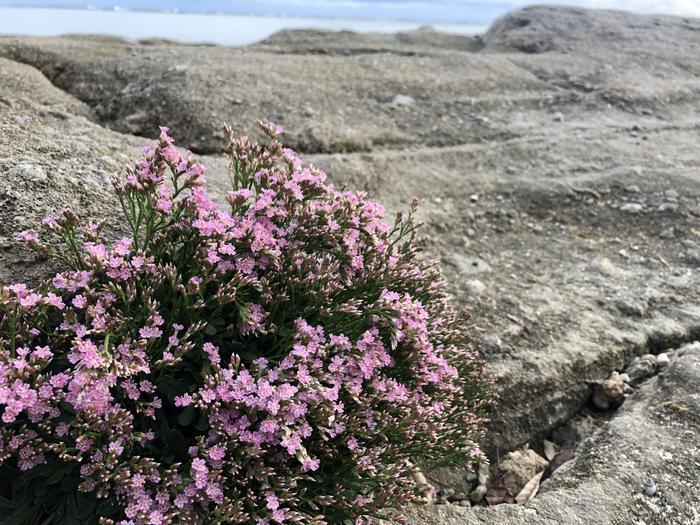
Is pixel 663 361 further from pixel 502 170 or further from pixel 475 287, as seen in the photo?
pixel 502 170

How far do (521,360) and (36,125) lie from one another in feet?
11.6

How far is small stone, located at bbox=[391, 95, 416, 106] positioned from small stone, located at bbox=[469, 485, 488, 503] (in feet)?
16.4

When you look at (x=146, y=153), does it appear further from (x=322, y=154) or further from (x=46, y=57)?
(x=46, y=57)

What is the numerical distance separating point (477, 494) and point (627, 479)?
0.81 m

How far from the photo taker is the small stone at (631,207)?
5754 mm

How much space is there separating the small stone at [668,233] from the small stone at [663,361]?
176cm

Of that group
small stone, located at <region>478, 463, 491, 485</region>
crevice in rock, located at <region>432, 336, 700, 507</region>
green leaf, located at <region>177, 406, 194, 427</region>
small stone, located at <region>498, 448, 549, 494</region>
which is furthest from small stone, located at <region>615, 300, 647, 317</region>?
green leaf, located at <region>177, 406, 194, 427</region>

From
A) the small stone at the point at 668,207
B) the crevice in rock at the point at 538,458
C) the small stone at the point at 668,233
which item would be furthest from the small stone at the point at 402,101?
the crevice in rock at the point at 538,458

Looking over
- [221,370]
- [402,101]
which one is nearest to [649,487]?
[221,370]

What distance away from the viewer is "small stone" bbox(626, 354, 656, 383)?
3951 millimetres

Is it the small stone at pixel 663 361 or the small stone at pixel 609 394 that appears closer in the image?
the small stone at pixel 609 394

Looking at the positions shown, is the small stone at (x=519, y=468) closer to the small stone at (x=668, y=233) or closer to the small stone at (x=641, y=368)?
the small stone at (x=641, y=368)

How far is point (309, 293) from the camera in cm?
250

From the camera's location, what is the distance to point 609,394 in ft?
12.6
